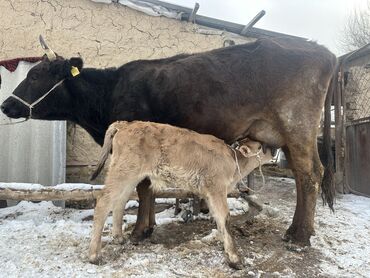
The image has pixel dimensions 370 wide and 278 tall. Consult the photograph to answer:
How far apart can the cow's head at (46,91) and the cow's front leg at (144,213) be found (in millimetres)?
1623

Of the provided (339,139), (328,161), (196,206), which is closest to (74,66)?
(196,206)

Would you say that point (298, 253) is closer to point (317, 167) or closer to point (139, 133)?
point (317, 167)

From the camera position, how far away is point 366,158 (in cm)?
758

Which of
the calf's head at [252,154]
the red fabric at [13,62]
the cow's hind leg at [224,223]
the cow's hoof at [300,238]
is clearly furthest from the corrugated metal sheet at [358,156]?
the red fabric at [13,62]

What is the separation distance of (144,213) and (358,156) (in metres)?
5.16

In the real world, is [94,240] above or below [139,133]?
below

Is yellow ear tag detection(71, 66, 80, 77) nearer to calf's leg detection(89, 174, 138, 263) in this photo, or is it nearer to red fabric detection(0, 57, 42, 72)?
red fabric detection(0, 57, 42, 72)

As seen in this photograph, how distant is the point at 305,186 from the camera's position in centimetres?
463

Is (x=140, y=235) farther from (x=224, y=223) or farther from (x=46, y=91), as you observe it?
(x=46, y=91)

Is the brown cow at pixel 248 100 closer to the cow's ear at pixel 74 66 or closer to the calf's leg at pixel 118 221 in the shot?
the calf's leg at pixel 118 221

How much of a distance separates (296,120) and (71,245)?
2.96 m

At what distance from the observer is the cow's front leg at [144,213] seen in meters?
4.57

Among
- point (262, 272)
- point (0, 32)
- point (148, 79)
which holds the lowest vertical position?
point (262, 272)

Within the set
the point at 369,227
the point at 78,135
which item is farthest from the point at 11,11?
the point at 369,227
